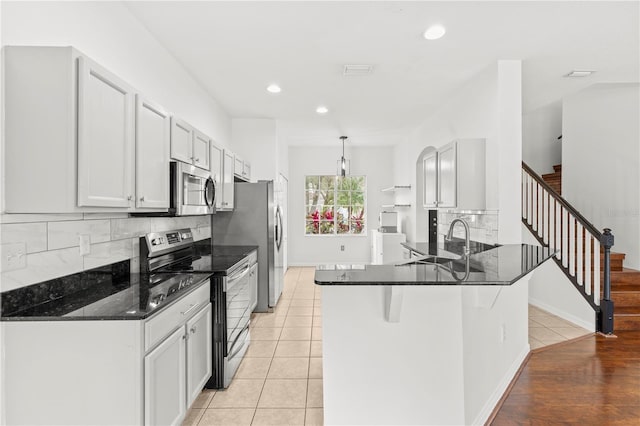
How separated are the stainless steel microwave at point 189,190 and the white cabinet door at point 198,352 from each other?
75 centimetres

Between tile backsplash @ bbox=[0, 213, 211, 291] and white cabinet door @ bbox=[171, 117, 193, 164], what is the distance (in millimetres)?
578

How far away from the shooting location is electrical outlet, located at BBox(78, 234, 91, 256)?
202 cm

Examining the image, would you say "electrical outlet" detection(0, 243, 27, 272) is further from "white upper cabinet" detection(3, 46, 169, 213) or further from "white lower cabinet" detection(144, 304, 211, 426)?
"white lower cabinet" detection(144, 304, 211, 426)

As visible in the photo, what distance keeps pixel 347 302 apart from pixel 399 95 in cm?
311

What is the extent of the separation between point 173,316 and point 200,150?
→ 1.65m

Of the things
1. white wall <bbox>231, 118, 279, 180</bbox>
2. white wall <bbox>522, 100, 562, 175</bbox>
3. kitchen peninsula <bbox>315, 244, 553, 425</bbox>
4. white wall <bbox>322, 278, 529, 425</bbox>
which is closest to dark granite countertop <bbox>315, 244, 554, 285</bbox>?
kitchen peninsula <bbox>315, 244, 553, 425</bbox>

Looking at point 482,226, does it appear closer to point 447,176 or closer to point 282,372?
point 447,176

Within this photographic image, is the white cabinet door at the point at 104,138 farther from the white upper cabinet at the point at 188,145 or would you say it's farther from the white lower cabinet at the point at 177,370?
the white lower cabinet at the point at 177,370

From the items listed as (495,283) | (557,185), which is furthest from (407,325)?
(557,185)

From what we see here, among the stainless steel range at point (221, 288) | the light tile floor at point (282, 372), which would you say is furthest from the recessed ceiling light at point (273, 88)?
the light tile floor at point (282, 372)

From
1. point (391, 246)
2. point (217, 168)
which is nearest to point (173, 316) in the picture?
point (217, 168)

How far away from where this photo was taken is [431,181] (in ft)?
14.2

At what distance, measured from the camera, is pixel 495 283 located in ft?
5.38

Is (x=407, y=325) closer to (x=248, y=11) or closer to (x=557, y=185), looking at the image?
(x=248, y=11)
